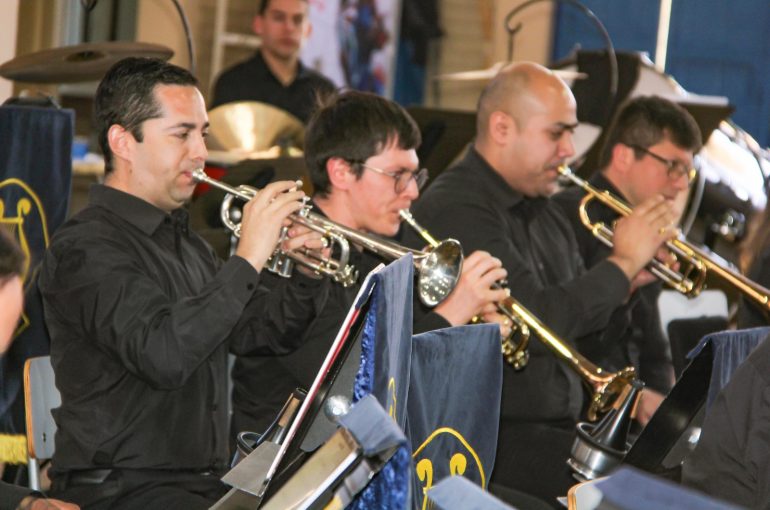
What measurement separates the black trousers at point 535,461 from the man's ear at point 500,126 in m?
0.91

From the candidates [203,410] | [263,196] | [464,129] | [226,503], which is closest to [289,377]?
[203,410]

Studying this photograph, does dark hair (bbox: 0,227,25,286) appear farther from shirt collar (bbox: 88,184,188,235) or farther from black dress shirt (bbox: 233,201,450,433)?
black dress shirt (bbox: 233,201,450,433)

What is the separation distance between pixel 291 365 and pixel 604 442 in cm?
75

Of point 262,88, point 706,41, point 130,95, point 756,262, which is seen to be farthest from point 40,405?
point 706,41

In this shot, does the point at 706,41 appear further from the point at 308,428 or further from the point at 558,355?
the point at 308,428

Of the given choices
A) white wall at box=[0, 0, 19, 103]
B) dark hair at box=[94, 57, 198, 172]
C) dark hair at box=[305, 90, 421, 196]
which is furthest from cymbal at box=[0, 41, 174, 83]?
dark hair at box=[94, 57, 198, 172]

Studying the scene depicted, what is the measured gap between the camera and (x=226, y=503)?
1.90 meters

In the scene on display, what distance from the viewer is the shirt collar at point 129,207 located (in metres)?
2.51

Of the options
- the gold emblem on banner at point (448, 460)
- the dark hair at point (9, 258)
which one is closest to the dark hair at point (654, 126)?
the gold emblem on banner at point (448, 460)

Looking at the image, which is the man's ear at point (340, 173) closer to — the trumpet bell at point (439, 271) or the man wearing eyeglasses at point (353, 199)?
the man wearing eyeglasses at point (353, 199)

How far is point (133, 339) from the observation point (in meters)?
2.30

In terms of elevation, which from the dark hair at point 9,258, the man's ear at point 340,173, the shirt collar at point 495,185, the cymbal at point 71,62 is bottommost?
the shirt collar at point 495,185

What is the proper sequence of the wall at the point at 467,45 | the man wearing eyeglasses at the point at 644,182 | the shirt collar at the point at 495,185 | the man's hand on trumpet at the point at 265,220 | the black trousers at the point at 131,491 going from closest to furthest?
1. the black trousers at the point at 131,491
2. the man's hand on trumpet at the point at 265,220
3. the shirt collar at the point at 495,185
4. the man wearing eyeglasses at the point at 644,182
5. the wall at the point at 467,45

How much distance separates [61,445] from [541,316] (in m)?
1.36
